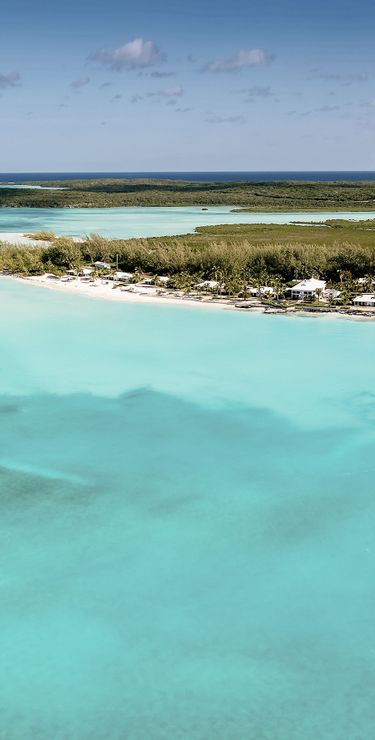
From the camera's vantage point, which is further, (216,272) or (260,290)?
(216,272)

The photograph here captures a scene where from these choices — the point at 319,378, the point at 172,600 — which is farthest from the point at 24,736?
the point at 319,378

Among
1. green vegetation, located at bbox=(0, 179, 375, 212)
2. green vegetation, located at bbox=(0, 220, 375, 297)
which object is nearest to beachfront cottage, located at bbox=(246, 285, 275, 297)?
green vegetation, located at bbox=(0, 220, 375, 297)

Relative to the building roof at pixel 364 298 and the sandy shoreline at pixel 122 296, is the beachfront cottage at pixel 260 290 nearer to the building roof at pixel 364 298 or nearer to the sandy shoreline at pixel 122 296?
the sandy shoreline at pixel 122 296

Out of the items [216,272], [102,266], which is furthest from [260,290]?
[102,266]

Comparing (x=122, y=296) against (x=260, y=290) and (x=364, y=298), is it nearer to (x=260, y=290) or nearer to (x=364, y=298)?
(x=260, y=290)

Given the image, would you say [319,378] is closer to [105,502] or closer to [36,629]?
[105,502]

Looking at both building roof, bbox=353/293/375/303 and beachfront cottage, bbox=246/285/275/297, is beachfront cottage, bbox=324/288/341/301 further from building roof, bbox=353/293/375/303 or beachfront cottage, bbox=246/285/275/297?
beachfront cottage, bbox=246/285/275/297

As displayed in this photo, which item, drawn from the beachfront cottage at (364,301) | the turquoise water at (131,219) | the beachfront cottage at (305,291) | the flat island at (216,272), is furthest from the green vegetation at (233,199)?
the beachfront cottage at (364,301)
